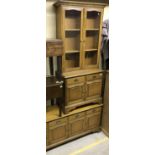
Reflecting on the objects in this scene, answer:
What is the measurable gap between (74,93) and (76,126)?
1.65ft

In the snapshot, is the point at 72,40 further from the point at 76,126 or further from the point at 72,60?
the point at 76,126

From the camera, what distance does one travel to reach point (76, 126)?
261cm

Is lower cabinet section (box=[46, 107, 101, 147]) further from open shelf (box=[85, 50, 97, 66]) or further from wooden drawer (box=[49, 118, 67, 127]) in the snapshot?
open shelf (box=[85, 50, 97, 66])

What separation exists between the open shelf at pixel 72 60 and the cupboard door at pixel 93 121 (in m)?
0.78

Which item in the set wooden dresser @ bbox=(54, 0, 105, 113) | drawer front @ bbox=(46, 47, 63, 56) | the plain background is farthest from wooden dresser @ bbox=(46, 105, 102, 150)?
the plain background

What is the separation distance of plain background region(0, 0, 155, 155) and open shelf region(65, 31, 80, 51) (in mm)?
1813

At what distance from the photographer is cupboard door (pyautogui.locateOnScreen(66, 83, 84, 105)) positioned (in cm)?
241

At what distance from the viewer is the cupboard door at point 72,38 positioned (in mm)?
2385

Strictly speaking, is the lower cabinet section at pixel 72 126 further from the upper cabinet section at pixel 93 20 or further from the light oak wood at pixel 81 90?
the upper cabinet section at pixel 93 20
